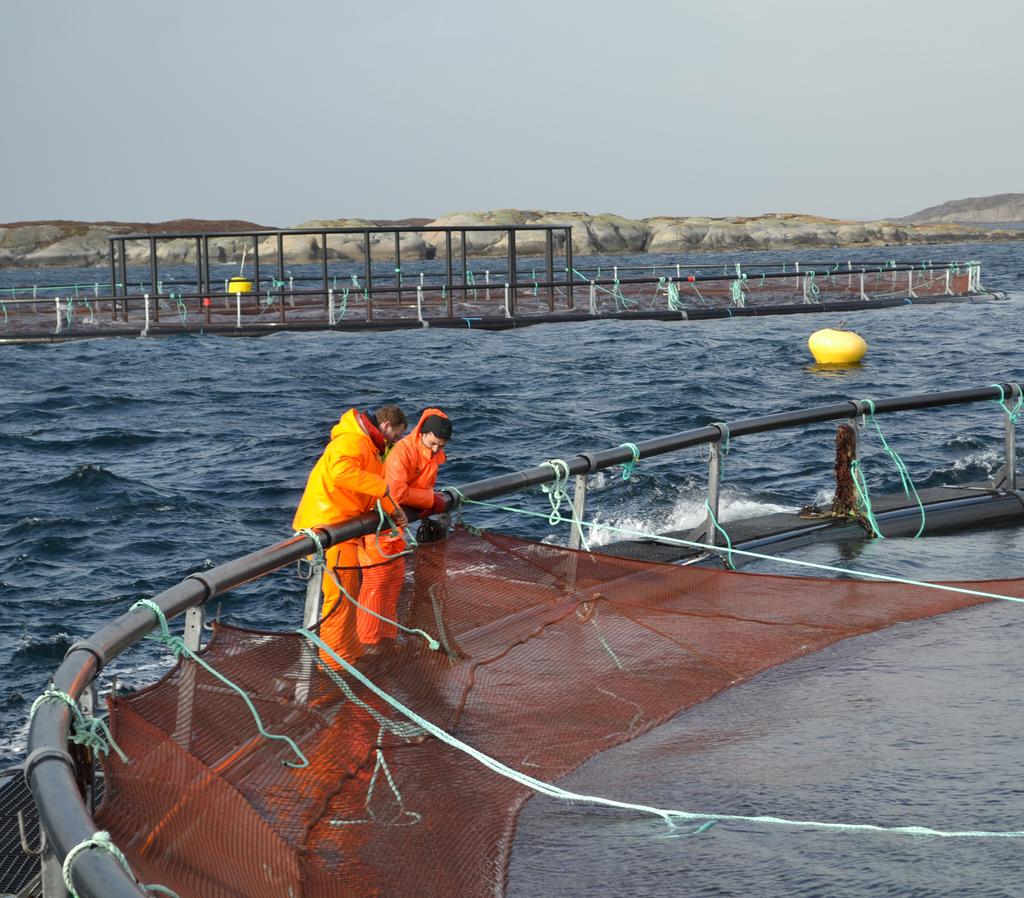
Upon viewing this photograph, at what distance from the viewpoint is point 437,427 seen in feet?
22.9

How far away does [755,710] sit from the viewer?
5.74m

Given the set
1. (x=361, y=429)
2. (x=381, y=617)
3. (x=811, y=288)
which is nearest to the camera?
(x=381, y=617)

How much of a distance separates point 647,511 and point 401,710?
486 inches

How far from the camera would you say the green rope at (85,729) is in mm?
3111

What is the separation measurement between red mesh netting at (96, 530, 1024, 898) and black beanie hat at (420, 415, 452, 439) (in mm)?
1172

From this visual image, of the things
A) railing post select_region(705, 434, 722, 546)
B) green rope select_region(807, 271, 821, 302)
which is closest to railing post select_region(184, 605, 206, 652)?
railing post select_region(705, 434, 722, 546)

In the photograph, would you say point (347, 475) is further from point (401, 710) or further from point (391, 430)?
point (401, 710)

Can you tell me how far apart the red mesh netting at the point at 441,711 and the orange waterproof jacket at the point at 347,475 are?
924mm

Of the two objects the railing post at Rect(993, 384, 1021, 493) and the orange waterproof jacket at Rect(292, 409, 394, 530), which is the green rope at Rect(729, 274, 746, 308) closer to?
the railing post at Rect(993, 384, 1021, 493)

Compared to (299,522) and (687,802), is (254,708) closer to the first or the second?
(687,802)

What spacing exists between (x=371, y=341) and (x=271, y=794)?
34821 millimetres

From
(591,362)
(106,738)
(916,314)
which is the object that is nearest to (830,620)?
(106,738)

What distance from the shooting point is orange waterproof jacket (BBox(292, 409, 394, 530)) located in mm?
6512

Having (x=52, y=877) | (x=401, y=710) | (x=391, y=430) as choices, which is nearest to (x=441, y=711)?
(x=401, y=710)
